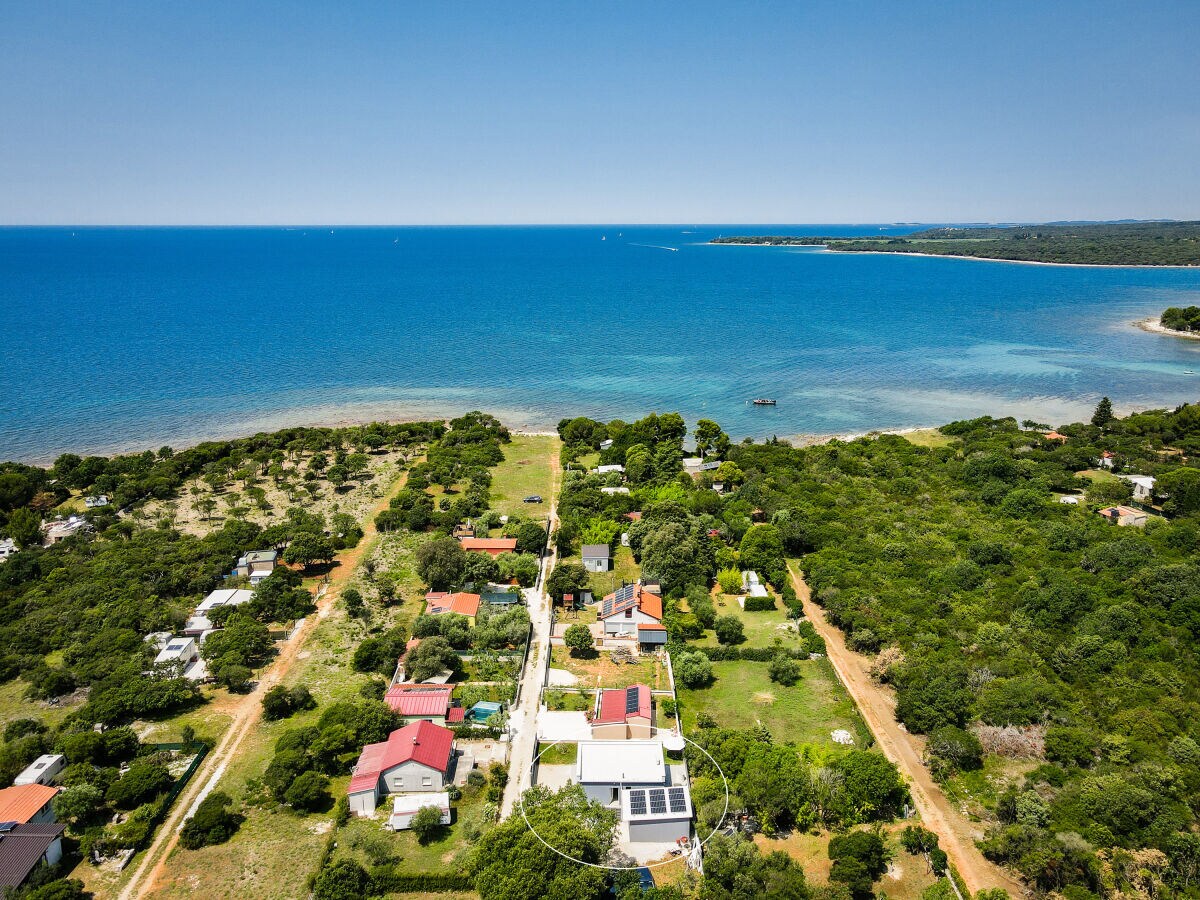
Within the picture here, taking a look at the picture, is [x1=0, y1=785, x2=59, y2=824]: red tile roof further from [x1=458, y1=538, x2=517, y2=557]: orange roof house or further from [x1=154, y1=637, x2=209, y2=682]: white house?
[x1=458, y1=538, x2=517, y2=557]: orange roof house

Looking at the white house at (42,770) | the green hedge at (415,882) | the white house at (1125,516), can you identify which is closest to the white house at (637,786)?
the green hedge at (415,882)

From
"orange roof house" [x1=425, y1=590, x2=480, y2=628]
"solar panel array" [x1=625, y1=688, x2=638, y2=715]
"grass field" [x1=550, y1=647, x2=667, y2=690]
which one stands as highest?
"orange roof house" [x1=425, y1=590, x2=480, y2=628]

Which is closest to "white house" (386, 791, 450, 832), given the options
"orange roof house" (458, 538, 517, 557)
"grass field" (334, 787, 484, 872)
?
"grass field" (334, 787, 484, 872)

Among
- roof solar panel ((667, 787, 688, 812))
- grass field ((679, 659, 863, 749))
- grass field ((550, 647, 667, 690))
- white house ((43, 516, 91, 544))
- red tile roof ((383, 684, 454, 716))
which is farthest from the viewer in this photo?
white house ((43, 516, 91, 544))

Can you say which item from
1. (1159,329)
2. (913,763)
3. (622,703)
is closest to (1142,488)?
(913,763)

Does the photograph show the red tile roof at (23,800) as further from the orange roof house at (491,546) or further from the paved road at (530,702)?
the orange roof house at (491,546)
